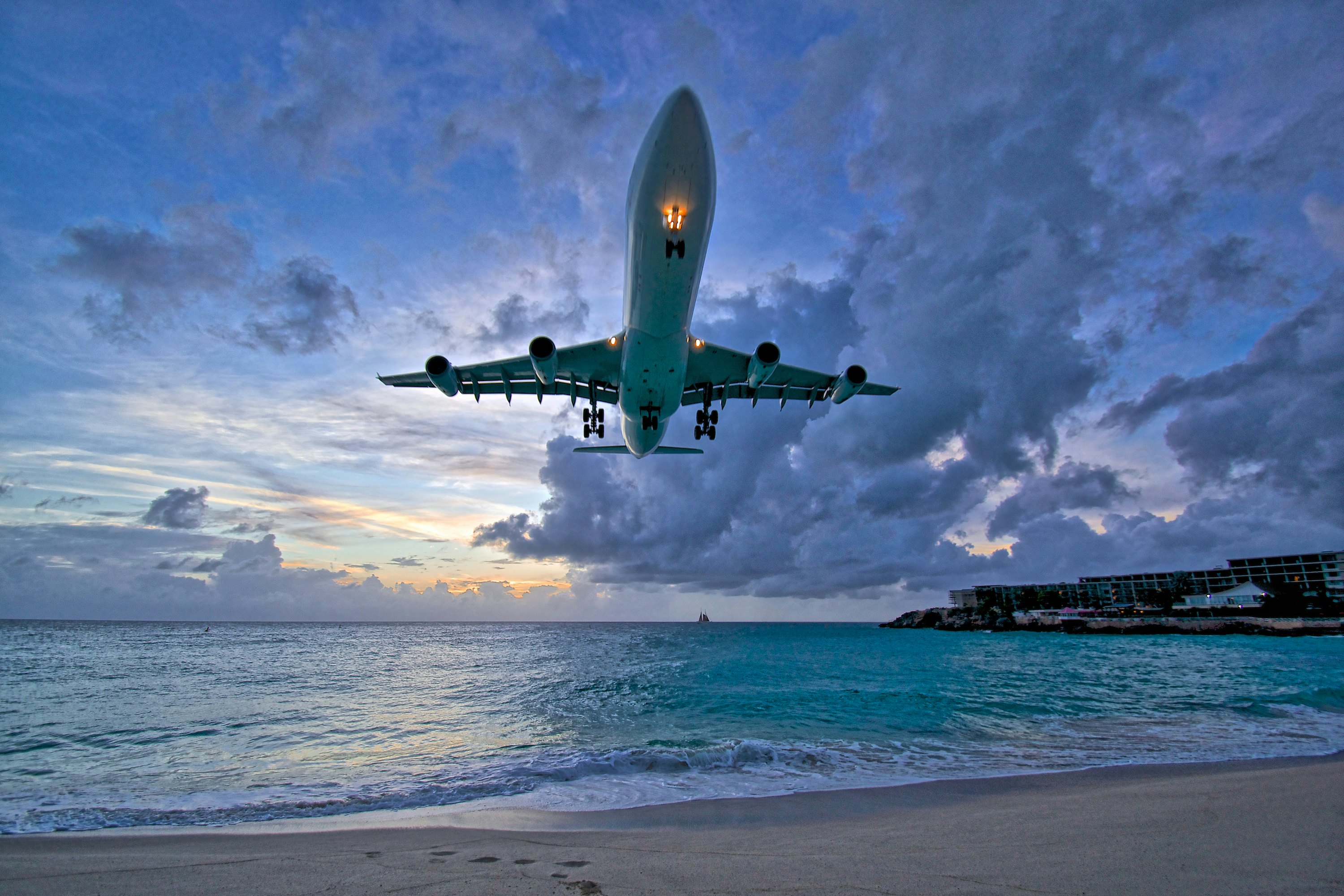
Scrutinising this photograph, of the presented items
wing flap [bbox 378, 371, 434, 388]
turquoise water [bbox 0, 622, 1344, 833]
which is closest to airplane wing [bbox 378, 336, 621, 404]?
wing flap [bbox 378, 371, 434, 388]

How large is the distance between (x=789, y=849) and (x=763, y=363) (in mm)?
12878

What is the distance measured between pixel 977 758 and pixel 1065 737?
4.61 meters

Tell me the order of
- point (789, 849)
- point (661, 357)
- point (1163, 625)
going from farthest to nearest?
point (1163, 625)
point (661, 357)
point (789, 849)

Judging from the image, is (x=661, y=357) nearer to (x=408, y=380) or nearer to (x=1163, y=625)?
(x=408, y=380)

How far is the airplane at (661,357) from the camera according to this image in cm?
1216

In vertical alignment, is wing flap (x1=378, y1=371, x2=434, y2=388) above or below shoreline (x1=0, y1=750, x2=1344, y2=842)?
above

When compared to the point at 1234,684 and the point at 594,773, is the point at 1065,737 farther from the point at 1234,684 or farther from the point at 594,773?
the point at 1234,684

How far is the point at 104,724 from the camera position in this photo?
21.5 metres

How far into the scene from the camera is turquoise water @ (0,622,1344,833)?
1219 cm

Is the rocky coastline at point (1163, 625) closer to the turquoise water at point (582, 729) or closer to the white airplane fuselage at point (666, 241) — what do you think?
Result: the turquoise water at point (582, 729)

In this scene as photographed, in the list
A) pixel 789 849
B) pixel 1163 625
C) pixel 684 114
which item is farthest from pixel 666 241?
pixel 1163 625

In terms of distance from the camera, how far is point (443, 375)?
57.4 ft

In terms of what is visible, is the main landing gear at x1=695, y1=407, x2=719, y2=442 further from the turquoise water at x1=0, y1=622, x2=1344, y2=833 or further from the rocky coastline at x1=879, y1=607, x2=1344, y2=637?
the rocky coastline at x1=879, y1=607, x2=1344, y2=637

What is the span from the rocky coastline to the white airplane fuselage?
383 feet
